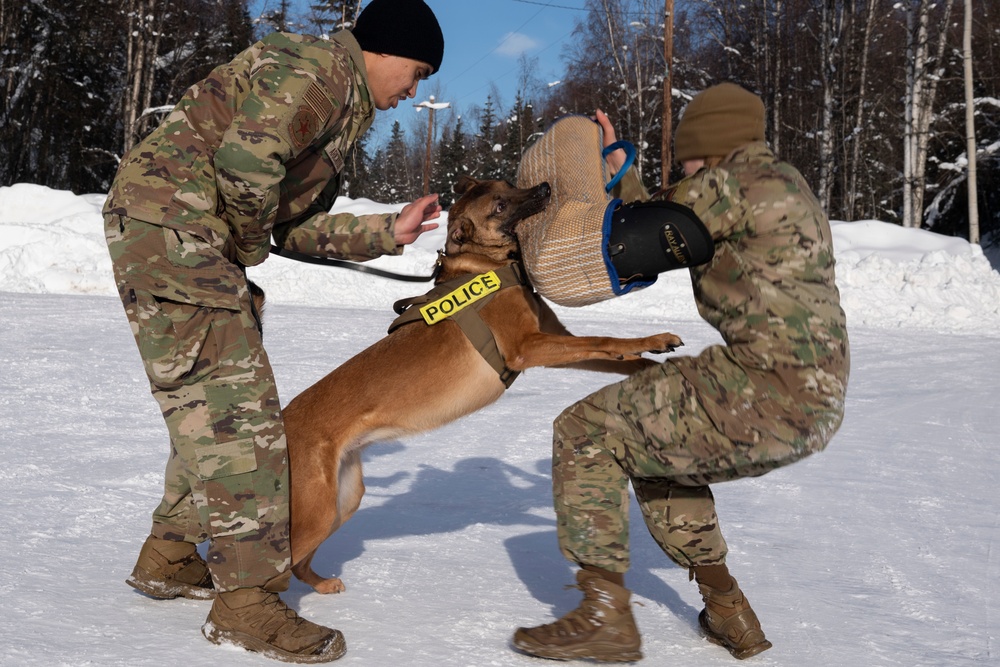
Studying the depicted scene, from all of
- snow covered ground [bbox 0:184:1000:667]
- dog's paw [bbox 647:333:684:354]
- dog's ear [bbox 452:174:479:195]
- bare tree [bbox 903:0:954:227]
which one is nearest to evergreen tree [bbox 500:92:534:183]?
bare tree [bbox 903:0:954:227]

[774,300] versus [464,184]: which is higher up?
[464,184]

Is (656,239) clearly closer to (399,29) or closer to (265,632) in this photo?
(399,29)

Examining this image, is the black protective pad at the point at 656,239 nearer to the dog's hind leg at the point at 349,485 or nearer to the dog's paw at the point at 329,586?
the dog's hind leg at the point at 349,485

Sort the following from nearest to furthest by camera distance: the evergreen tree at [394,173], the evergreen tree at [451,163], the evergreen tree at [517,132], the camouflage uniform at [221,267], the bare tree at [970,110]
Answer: the camouflage uniform at [221,267]
the bare tree at [970,110]
the evergreen tree at [517,132]
the evergreen tree at [451,163]
the evergreen tree at [394,173]

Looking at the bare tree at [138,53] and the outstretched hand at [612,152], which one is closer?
the outstretched hand at [612,152]

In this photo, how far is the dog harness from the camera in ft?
10.3

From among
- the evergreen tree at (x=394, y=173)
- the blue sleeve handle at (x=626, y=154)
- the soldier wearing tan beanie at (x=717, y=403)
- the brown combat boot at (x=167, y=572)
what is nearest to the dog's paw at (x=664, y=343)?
the soldier wearing tan beanie at (x=717, y=403)

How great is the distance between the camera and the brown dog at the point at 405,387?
2.87 m

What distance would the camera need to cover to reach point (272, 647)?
2.59m

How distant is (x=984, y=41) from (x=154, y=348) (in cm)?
2843

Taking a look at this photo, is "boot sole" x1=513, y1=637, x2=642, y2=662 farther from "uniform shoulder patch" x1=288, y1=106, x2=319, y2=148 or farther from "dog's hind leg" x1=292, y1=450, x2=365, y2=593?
"uniform shoulder patch" x1=288, y1=106, x2=319, y2=148

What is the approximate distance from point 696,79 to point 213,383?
3150 cm

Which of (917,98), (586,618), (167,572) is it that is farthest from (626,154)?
(917,98)

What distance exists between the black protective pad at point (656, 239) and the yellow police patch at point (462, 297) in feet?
2.52
